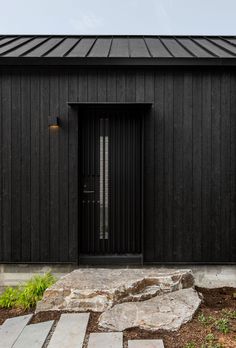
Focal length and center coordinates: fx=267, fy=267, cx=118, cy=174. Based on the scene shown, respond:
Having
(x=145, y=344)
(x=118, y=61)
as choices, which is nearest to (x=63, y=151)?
(x=118, y=61)

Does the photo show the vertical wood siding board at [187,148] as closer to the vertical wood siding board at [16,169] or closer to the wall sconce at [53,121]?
the wall sconce at [53,121]

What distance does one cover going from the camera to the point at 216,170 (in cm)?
411

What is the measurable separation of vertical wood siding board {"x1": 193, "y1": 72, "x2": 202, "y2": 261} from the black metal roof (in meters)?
0.46

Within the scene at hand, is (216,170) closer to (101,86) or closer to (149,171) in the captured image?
(149,171)

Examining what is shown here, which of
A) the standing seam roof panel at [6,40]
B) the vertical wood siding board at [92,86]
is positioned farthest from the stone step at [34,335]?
the standing seam roof panel at [6,40]

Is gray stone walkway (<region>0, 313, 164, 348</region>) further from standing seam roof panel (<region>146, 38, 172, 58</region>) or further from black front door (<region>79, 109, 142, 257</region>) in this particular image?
standing seam roof panel (<region>146, 38, 172, 58</region>)

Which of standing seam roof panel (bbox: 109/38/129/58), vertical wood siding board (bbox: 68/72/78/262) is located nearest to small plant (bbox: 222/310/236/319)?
vertical wood siding board (bbox: 68/72/78/262)

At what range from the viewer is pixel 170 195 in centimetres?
412

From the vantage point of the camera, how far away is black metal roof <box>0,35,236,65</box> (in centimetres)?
399

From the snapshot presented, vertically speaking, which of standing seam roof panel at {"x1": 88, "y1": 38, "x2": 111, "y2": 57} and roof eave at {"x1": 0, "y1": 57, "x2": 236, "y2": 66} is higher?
standing seam roof panel at {"x1": 88, "y1": 38, "x2": 111, "y2": 57}

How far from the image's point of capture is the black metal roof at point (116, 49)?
3992 millimetres

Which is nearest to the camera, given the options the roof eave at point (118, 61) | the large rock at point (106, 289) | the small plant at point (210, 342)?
the small plant at point (210, 342)

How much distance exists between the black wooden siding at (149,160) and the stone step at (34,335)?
4.67 ft

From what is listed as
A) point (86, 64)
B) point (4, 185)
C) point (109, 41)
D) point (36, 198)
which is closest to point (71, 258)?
point (36, 198)
